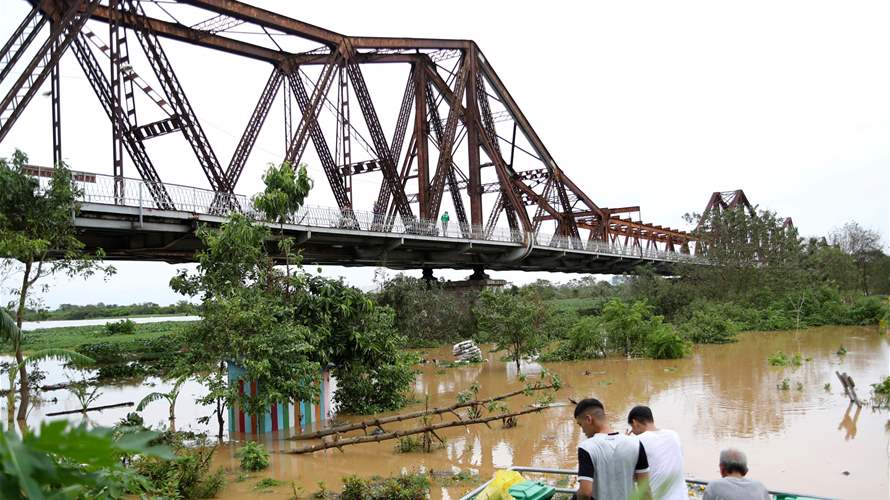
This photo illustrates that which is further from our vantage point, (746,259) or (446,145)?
(746,259)

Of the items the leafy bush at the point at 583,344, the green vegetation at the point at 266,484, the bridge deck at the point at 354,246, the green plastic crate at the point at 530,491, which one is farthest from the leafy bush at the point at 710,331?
the green plastic crate at the point at 530,491

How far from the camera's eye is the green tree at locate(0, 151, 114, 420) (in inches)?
440

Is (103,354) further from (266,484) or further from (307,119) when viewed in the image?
(266,484)

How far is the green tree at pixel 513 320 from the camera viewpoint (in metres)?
19.2

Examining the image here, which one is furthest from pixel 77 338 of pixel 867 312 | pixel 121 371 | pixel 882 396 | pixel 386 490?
pixel 867 312

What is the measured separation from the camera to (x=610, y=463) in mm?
4031

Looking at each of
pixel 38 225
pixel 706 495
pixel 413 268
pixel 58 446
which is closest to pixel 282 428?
pixel 38 225

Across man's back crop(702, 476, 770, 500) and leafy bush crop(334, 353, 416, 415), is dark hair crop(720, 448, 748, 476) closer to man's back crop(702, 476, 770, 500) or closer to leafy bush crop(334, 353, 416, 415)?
man's back crop(702, 476, 770, 500)

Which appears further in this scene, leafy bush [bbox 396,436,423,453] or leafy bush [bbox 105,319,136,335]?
leafy bush [bbox 105,319,136,335]

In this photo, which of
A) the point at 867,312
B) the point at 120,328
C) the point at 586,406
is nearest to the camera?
the point at 586,406

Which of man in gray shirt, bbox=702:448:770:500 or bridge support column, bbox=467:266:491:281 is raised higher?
bridge support column, bbox=467:266:491:281

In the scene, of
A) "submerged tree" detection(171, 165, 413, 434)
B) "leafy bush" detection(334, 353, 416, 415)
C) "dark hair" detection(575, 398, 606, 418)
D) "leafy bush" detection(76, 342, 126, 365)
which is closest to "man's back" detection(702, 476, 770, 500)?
"dark hair" detection(575, 398, 606, 418)

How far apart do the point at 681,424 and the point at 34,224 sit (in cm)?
1279

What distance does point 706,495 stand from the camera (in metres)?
4.05
